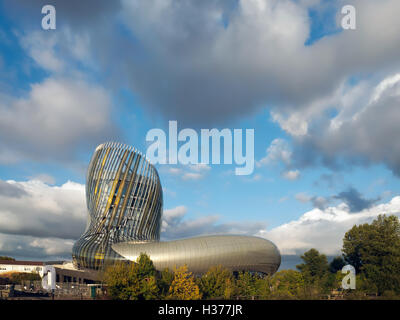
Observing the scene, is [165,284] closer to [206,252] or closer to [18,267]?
[206,252]

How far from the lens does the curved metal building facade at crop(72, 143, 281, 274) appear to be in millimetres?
63031

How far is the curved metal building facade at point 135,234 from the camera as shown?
63.0 metres

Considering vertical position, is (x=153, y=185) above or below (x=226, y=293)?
above

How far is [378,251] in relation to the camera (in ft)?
243

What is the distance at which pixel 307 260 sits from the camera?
94062 mm

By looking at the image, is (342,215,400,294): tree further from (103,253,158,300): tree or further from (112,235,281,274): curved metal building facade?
(103,253,158,300): tree

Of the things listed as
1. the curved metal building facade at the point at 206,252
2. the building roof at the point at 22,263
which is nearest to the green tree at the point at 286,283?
the curved metal building facade at the point at 206,252

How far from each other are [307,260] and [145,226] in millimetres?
46532

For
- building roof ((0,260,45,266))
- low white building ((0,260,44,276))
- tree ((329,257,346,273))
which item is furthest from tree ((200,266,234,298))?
building roof ((0,260,45,266))

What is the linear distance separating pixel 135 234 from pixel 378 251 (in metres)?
53.2
